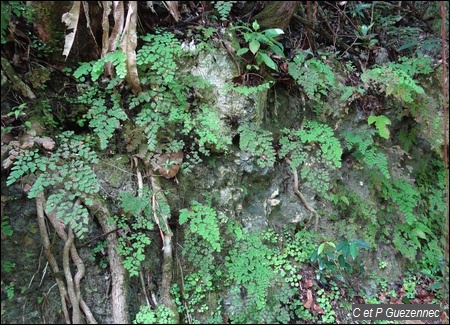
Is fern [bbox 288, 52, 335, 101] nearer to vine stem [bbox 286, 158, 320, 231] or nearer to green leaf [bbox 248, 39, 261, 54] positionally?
green leaf [bbox 248, 39, 261, 54]

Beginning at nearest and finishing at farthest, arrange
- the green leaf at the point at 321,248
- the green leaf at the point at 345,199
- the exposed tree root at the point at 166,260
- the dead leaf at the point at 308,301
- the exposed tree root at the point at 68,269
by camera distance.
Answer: the exposed tree root at the point at 68,269 < the exposed tree root at the point at 166,260 < the dead leaf at the point at 308,301 < the green leaf at the point at 321,248 < the green leaf at the point at 345,199

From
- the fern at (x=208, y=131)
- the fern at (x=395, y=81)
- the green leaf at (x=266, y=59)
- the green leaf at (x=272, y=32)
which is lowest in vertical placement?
the fern at (x=208, y=131)

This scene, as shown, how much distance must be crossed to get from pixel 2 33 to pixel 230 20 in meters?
2.06

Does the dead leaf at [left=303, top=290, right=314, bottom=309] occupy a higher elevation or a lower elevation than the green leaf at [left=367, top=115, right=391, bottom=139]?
lower

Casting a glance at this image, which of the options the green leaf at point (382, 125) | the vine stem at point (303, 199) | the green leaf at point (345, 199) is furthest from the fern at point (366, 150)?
the vine stem at point (303, 199)

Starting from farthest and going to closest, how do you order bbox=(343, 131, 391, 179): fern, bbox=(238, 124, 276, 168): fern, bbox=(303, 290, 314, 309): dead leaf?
bbox=(343, 131, 391, 179): fern, bbox=(303, 290, 314, 309): dead leaf, bbox=(238, 124, 276, 168): fern

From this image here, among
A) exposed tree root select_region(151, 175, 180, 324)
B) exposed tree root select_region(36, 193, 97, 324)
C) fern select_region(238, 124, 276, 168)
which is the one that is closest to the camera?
exposed tree root select_region(36, 193, 97, 324)

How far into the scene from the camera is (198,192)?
10.6ft

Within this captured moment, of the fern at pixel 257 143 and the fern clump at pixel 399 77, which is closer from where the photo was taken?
the fern at pixel 257 143

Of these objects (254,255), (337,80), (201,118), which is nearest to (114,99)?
(201,118)

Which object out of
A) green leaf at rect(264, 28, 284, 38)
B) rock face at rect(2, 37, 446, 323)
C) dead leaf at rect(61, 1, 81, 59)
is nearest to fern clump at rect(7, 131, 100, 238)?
rock face at rect(2, 37, 446, 323)

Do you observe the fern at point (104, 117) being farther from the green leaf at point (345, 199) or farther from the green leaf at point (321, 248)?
the green leaf at point (345, 199)

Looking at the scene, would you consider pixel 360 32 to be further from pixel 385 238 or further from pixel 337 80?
pixel 385 238

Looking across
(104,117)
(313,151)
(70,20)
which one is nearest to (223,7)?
(70,20)
